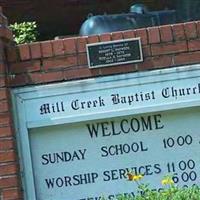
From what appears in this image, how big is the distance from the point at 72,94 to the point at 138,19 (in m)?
1.59

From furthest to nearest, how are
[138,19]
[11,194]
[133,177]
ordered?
[138,19] → [11,194] → [133,177]

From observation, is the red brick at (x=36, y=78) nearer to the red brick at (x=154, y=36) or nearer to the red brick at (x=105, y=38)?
the red brick at (x=105, y=38)

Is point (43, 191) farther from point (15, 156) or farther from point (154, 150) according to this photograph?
point (154, 150)

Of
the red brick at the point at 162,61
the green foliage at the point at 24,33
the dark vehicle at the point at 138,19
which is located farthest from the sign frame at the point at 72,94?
the green foliage at the point at 24,33

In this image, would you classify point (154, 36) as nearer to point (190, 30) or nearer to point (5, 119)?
point (190, 30)

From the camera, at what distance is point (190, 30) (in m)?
5.46

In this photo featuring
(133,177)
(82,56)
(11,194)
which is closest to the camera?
(133,177)

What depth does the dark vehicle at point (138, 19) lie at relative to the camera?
6.21 metres

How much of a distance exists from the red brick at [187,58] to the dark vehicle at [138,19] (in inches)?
37.1

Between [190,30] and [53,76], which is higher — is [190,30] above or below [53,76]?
above

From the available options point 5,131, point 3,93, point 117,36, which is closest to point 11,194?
point 5,131

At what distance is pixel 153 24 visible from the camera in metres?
6.84

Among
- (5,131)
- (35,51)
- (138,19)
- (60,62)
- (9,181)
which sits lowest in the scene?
(9,181)

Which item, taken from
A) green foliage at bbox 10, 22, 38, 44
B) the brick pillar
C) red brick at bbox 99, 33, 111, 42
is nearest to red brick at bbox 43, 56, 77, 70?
red brick at bbox 99, 33, 111, 42
